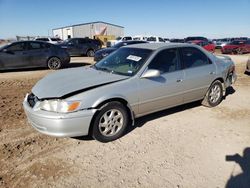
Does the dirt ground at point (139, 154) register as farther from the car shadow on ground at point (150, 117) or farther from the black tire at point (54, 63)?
the black tire at point (54, 63)

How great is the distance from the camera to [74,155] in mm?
3746

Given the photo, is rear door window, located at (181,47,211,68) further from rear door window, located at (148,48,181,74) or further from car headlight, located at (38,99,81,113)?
car headlight, located at (38,99,81,113)

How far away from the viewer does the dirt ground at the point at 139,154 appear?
10.4ft

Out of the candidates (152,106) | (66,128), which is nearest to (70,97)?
(66,128)

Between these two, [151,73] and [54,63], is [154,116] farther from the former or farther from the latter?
[54,63]

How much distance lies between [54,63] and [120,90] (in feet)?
29.4

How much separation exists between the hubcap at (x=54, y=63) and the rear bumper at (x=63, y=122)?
8694 mm

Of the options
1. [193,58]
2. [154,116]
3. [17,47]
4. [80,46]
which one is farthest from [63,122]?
[80,46]

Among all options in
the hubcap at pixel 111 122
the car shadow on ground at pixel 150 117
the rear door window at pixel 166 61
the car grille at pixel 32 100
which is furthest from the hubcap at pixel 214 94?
the car grille at pixel 32 100

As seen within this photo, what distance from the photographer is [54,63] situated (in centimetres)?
1227

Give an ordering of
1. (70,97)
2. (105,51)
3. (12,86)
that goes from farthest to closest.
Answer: (105,51)
(12,86)
(70,97)

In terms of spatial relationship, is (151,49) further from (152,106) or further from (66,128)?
(66,128)

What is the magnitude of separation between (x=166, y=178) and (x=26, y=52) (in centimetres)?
1013

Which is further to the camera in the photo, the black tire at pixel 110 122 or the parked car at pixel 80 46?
the parked car at pixel 80 46
